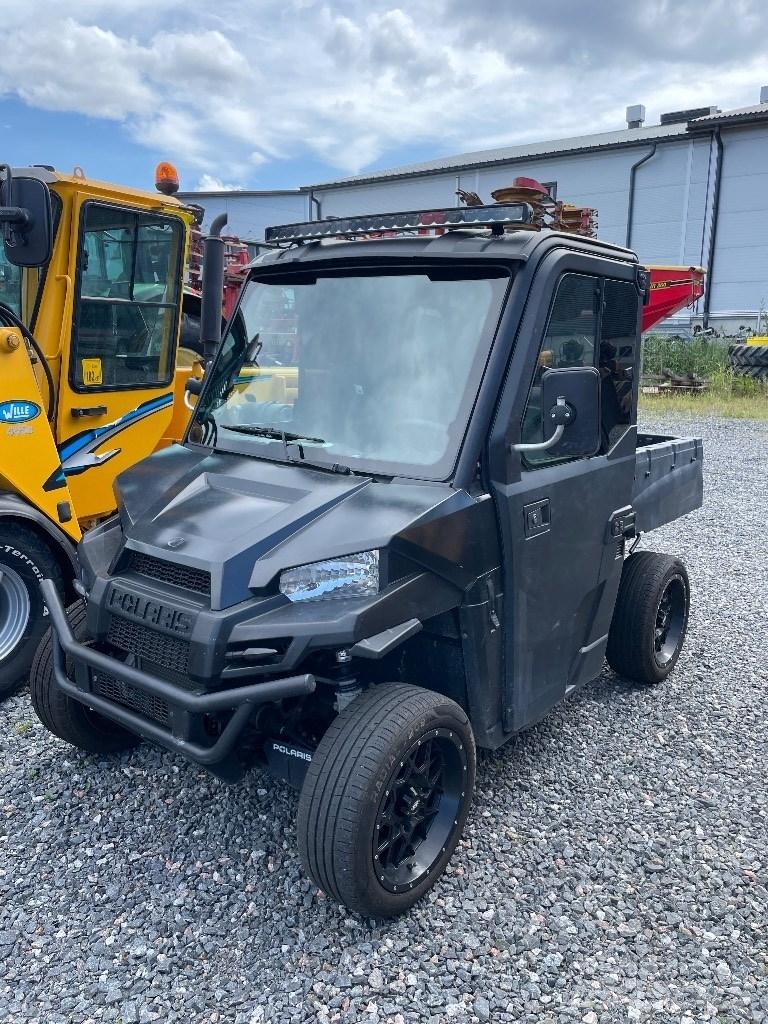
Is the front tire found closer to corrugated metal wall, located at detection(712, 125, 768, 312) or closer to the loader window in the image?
the loader window

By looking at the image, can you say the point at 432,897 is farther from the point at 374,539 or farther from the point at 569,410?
the point at 569,410

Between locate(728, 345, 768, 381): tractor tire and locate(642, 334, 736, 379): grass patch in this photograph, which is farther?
locate(642, 334, 736, 379): grass patch

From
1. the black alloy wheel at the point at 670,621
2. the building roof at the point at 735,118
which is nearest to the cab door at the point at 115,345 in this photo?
the black alloy wheel at the point at 670,621

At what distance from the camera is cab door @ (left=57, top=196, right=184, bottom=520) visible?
4.81m

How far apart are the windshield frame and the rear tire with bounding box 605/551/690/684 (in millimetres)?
1928

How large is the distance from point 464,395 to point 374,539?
713 millimetres

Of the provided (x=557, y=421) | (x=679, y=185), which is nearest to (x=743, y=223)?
(x=679, y=185)

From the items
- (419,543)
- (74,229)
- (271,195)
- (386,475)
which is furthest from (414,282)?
(271,195)

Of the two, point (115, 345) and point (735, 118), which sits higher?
point (735, 118)

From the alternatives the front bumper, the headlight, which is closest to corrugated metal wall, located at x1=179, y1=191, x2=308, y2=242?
the front bumper

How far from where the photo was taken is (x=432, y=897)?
2.88m

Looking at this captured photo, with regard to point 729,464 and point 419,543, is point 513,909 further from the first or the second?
point 729,464

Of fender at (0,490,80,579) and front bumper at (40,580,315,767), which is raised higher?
fender at (0,490,80,579)

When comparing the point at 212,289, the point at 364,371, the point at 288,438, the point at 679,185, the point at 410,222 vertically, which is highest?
the point at 679,185
